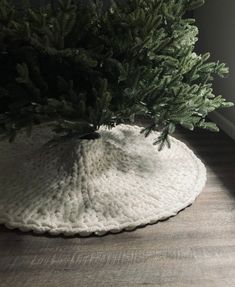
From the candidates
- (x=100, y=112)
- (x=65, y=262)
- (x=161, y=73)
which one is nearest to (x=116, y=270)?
(x=65, y=262)

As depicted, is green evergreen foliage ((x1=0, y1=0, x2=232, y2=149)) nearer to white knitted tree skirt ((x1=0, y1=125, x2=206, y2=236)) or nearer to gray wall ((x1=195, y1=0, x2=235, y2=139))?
white knitted tree skirt ((x1=0, y1=125, x2=206, y2=236))

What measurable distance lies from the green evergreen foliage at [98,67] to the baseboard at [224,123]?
0.58 metres

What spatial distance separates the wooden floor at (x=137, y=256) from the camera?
90 centimetres

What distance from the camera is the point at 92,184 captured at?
1.18m

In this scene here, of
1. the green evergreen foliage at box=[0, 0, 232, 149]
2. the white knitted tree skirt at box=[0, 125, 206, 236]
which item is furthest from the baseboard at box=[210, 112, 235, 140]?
the green evergreen foliage at box=[0, 0, 232, 149]

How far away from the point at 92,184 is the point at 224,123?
84 cm

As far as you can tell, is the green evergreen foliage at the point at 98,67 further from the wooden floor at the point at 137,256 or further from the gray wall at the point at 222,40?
the gray wall at the point at 222,40

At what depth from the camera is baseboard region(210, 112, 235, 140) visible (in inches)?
68.4

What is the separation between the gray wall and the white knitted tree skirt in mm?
460

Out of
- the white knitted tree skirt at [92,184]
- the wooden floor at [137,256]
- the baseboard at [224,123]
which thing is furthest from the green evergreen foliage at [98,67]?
the baseboard at [224,123]

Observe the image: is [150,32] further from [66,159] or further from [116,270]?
[116,270]

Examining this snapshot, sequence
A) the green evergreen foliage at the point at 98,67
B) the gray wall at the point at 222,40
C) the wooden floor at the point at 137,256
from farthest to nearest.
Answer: the gray wall at the point at 222,40, the green evergreen foliage at the point at 98,67, the wooden floor at the point at 137,256

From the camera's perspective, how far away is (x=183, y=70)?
3.82 feet

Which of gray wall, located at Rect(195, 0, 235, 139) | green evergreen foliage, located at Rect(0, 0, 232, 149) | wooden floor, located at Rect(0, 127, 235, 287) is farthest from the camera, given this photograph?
gray wall, located at Rect(195, 0, 235, 139)
